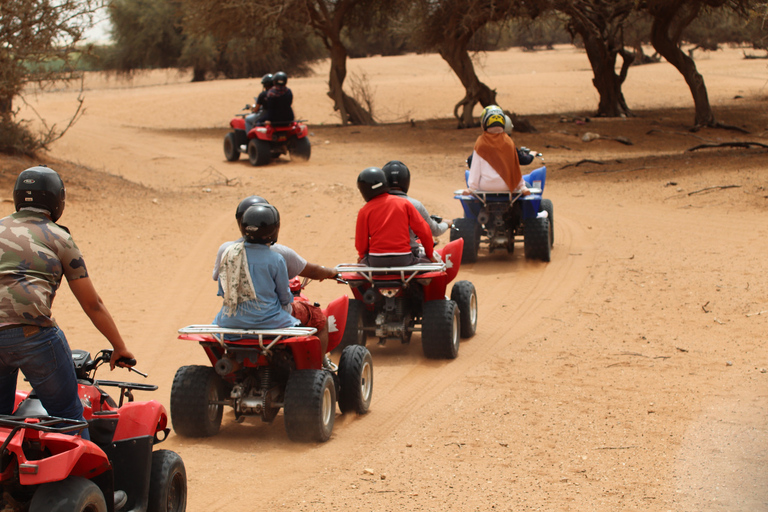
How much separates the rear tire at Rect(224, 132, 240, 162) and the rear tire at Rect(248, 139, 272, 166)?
0.94 m

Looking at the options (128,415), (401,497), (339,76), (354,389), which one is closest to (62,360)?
(128,415)

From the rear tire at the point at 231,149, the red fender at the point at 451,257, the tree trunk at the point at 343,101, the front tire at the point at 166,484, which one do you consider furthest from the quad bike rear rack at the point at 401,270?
the tree trunk at the point at 343,101

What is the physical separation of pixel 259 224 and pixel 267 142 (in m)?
13.7

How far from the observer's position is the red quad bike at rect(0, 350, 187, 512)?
3156mm

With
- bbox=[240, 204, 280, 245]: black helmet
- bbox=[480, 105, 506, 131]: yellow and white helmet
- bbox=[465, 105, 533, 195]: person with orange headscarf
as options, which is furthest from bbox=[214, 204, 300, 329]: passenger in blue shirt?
bbox=[480, 105, 506, 131]: yellow and white helmet

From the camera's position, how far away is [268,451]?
212 inches

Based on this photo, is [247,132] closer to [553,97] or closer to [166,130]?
[166,130]

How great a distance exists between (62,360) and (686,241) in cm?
945

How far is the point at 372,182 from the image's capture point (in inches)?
275

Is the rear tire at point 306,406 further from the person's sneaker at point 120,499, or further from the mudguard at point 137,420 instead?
the person's sneaker at point 120,499

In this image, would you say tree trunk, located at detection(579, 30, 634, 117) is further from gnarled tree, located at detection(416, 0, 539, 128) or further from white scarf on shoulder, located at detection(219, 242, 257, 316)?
white scarf on shoulder, located at detection(219, 242, 257, 316)

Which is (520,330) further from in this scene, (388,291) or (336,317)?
(336,317)

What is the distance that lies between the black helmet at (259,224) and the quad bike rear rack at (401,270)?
5.62 feet

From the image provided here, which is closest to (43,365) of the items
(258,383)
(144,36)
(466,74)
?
(258,383)
